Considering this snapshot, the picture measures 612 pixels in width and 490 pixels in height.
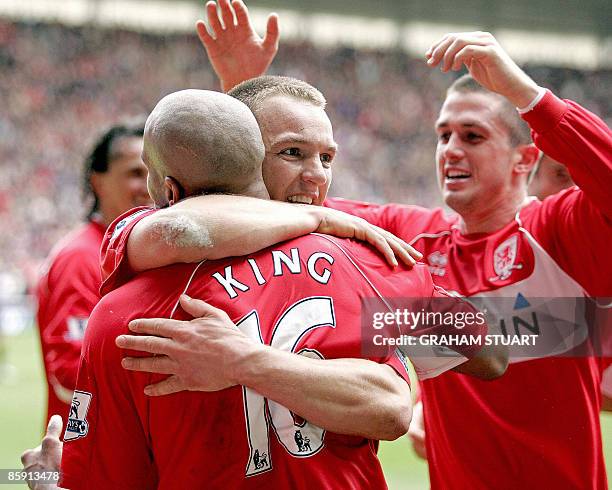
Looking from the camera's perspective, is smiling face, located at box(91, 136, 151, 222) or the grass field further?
the grass field

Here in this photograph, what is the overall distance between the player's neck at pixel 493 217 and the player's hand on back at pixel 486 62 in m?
0.81

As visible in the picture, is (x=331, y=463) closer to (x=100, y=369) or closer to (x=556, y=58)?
(x=100, y=369)

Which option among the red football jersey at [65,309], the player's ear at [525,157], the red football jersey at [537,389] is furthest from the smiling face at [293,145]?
the red football jersey at [65,309]

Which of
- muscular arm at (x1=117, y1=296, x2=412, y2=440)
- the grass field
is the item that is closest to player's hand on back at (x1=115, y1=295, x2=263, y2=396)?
muscular arm at (x1=117, y1=296, x2=412, y2=440)

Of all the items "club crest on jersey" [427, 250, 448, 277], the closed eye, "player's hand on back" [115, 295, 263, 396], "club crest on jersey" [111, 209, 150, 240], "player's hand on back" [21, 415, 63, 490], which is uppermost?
"club crest on jersey" [427, 250, 448, 277]

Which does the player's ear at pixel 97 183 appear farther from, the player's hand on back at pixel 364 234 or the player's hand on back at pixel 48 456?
the player's hand on back at pixel 364 234

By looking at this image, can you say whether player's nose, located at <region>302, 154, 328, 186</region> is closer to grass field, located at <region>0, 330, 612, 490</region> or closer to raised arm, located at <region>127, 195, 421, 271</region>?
raised arm, located at <region>127, 195, 421, 271</region>

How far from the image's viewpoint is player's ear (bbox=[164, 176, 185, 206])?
2.00 m

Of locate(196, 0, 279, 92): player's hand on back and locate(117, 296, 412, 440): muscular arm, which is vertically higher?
locate(196, 0, 279, 92): player's hand on back

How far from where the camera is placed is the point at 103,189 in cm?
434

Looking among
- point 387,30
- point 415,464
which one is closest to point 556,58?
point 387,30

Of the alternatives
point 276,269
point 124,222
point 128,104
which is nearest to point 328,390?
point 276,269

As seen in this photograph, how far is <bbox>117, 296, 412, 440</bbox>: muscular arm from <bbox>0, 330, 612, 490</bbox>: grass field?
193 inches

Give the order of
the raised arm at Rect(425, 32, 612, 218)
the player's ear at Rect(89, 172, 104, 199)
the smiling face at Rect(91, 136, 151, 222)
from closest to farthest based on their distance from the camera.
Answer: the raised arm at Rect(425, 32, 612, 218) → the smiling face at Rect(91, 136, 151, 222) → the player's ear at Rect(89, 172, 104, 199)
